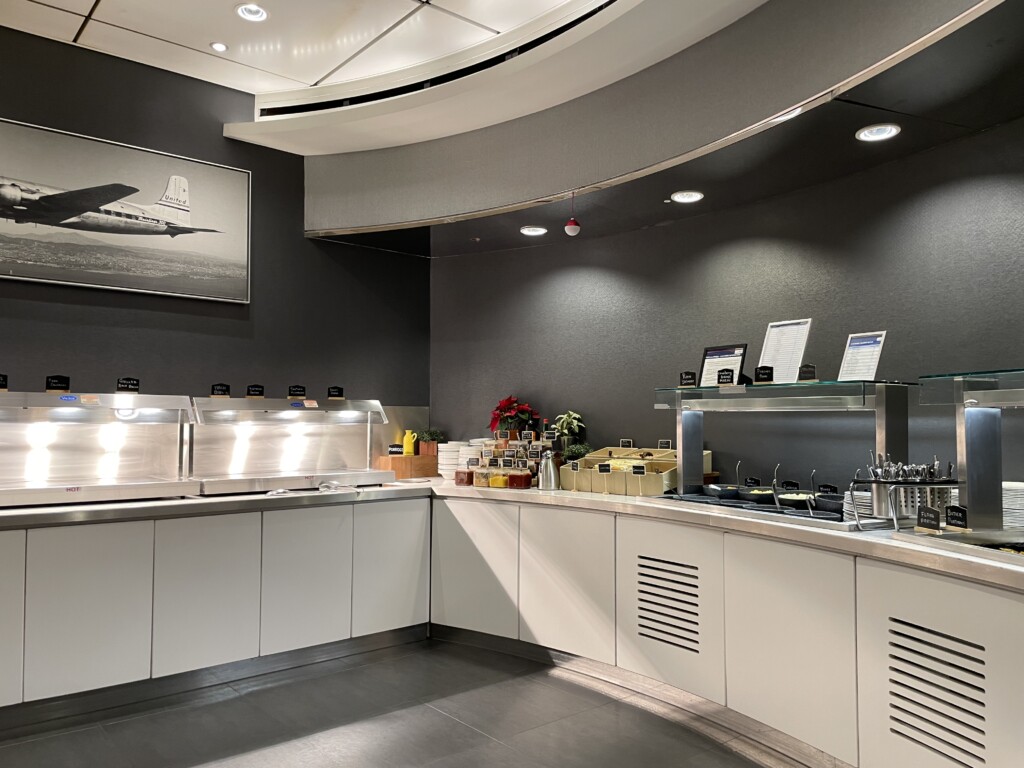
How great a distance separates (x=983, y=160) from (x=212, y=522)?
150 inches

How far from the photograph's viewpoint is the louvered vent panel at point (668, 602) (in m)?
3.37

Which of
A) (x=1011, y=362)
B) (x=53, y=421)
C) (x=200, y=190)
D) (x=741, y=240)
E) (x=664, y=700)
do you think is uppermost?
(x=200, y=190)

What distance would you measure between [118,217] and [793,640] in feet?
13.1

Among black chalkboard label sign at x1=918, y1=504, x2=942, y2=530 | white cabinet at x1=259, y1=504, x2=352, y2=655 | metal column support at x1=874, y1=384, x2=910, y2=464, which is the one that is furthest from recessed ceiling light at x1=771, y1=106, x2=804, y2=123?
white cabinet at x1=259, y1=504, x2=352, y2=655

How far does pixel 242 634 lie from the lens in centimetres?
385

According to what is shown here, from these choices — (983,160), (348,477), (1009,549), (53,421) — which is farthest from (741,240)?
(53,421)

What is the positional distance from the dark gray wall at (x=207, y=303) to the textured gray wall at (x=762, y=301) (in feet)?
1.38

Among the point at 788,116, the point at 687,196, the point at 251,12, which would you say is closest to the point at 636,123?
the point at 687,196

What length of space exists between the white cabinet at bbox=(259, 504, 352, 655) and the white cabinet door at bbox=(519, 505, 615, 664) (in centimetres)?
98

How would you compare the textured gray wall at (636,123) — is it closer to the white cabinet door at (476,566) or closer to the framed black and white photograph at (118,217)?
the framed black and white photograph at (118,217)

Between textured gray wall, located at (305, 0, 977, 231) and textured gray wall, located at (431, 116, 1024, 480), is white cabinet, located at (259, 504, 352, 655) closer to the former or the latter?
textured gray wall, located at (431, 116, 1024, 480)

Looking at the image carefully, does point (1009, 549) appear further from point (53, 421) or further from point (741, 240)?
point (53, 421)

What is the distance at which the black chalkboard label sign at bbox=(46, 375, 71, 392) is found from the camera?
3951mm

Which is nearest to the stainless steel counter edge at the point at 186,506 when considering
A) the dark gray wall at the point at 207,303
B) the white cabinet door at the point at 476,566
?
the white cabinet door at the point at 476,566
